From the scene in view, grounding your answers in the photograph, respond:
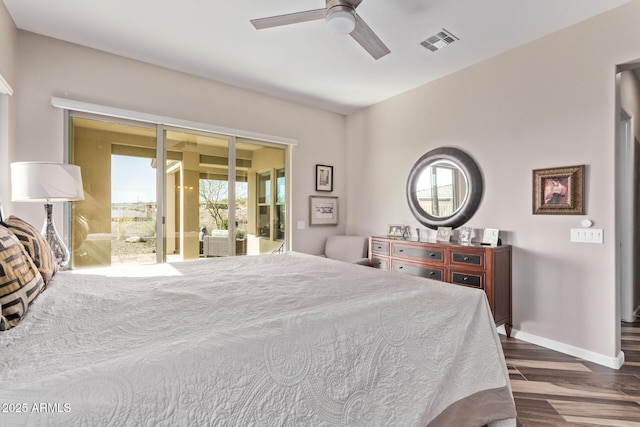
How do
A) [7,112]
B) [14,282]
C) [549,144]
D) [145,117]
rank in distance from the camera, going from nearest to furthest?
1. [14,282]
2. [7,112]
3. [549,144]
4. [145,117]

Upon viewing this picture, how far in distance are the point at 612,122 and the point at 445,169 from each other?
A: 1.44 m

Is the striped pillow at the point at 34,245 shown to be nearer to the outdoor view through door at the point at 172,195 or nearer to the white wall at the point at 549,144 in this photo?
the outdoor view through door at the point at 172,195

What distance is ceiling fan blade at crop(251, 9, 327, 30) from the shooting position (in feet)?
6.20

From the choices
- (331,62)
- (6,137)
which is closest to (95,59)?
(6,137)

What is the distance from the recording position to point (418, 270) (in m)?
3.29

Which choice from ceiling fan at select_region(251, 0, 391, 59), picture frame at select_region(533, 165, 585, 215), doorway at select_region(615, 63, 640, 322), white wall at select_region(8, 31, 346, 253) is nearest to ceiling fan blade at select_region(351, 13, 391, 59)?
ceiling fan at select_region(251, 0, 391, 59)

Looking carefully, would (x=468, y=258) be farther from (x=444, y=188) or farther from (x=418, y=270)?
(x=444, y=188)

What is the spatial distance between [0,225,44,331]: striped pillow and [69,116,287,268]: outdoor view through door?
195cm

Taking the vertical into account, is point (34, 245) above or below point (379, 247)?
above

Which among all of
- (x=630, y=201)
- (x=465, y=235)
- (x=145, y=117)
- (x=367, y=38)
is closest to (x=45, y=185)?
(x=145, y=117)

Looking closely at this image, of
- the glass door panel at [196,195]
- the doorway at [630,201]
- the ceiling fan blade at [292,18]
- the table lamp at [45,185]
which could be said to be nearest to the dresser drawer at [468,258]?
the doorway at [630,201]

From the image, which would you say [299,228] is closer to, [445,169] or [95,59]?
[445,169]

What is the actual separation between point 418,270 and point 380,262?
56cm

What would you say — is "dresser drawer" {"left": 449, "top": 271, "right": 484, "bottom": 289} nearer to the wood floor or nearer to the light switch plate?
the wood floor
